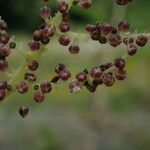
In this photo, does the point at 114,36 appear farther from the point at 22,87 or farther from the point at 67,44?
the point at 22,87

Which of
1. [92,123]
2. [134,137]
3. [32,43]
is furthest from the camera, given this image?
[92,123]

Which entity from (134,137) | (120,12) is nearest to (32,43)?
(120,12)

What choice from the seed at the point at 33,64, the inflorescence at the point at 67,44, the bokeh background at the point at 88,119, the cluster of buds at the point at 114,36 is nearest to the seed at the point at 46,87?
the inflorescence at the point at 67,44

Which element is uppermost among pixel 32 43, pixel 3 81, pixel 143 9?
pixel 143 9

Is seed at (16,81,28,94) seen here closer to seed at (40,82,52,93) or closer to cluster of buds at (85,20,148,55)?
seed at (40,82,52,93)

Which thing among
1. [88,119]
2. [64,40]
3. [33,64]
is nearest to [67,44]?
[64,40]

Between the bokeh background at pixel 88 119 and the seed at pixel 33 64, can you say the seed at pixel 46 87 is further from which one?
the bokeh background at pixel 88 119

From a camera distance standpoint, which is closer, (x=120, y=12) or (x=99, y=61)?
(x=120, y=12)

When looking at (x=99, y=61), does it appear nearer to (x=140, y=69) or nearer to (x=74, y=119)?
(x=74, y=119)

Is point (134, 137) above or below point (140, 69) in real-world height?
below
